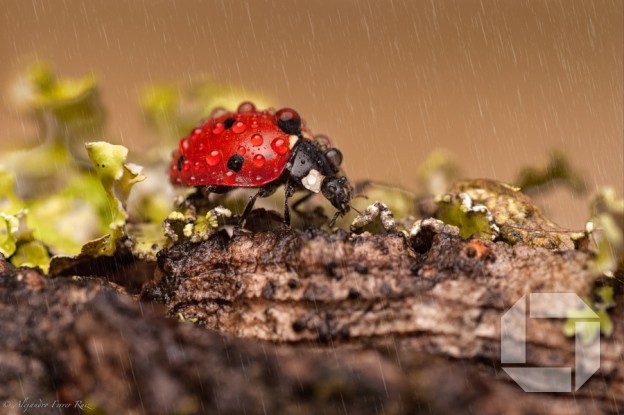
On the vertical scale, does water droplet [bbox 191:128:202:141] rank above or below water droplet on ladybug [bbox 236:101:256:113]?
below

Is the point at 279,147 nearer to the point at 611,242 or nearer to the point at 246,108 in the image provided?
the point at 246,108

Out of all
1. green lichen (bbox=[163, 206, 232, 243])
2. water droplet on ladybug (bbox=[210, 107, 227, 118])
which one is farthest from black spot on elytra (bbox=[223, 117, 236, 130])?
green lichen (bbox=[163, 206, 232, 243])

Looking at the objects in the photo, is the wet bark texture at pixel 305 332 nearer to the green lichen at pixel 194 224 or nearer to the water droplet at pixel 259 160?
Answer: the green lichen at pixel 194 224

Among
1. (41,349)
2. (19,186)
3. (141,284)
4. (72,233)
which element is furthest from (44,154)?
(41,349)

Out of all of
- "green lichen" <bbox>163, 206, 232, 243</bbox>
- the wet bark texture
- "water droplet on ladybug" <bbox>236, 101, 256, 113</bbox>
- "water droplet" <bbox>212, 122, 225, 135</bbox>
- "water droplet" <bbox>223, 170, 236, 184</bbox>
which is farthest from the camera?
"water droplet on ladybug" <bbox>236, 101, 256, 113</bbox>

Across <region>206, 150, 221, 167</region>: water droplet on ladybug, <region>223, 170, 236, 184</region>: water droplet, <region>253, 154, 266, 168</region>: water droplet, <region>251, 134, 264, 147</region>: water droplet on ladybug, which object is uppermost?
<region>251, 134, 264, 147</region>: water droplet on ladybug

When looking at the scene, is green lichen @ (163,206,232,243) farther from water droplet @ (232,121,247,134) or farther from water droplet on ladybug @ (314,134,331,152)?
water droplet on ladybug @ (314,134,331,152)

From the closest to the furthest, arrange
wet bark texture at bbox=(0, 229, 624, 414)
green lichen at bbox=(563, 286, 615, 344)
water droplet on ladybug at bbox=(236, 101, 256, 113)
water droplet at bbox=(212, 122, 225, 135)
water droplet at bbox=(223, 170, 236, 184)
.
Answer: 1. wet bark texture at bbox=(0, 229, 624, 414)
2. green lichen at bbox=(563, 286, 615, 344)
3. water droplet at bbox=(223, 170, 236, 184)
4. water droplet at bbox=(212, 122, 225, 135)
5. water droplet on ladybug at bbox=(236, 101, 256, 113)

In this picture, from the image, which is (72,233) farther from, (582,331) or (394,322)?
(582,331)
